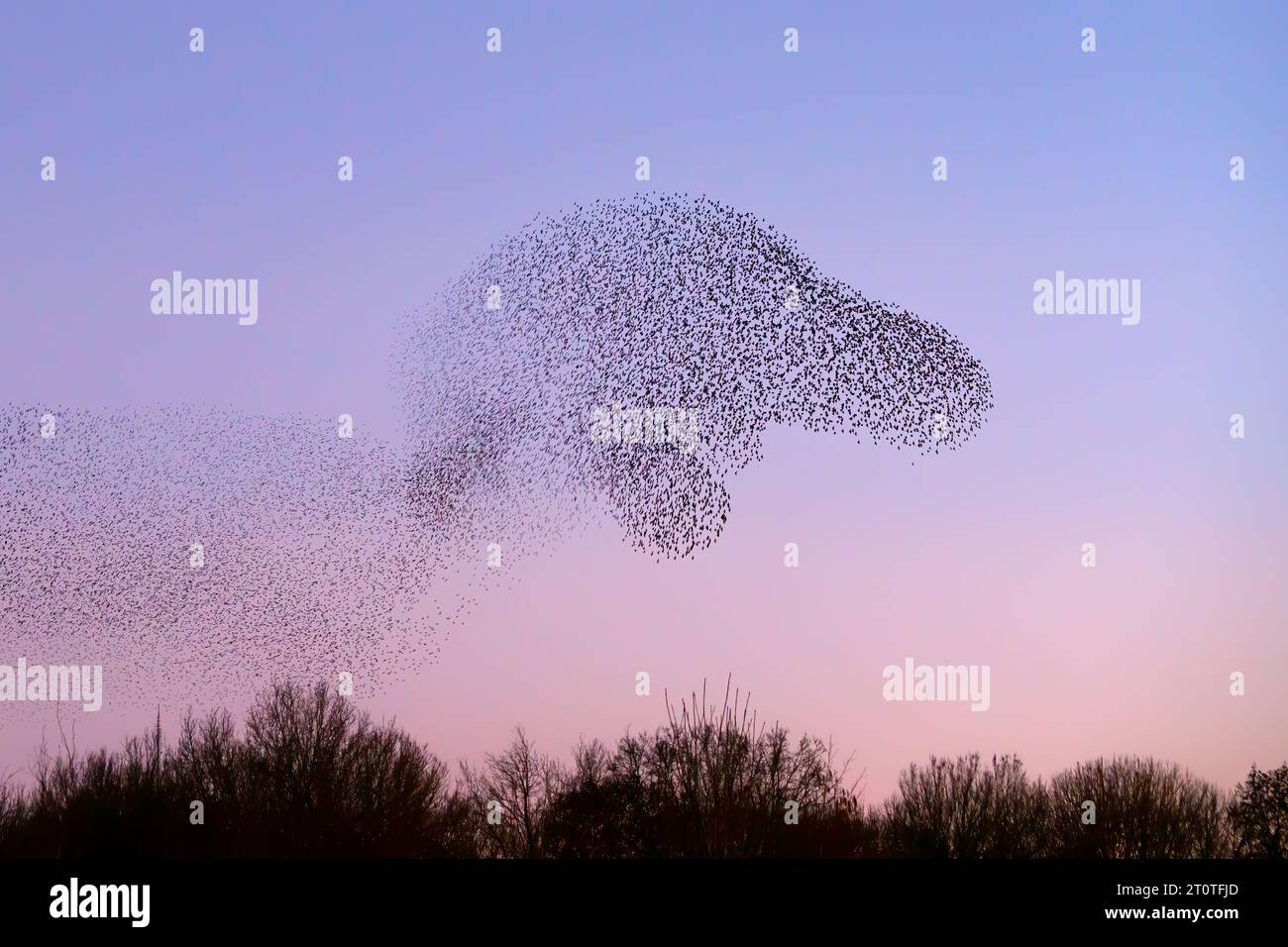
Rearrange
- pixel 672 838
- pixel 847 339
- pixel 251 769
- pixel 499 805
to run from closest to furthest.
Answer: pixel 847 339
pixel 672 838
pixel 251 769
pixel 499 805

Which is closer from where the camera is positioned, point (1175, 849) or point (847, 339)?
point (847, 339)

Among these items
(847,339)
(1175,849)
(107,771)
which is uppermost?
(847,339)

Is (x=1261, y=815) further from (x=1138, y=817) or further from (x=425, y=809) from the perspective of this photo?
(x=425, y=809)

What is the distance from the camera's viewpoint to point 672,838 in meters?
42.9

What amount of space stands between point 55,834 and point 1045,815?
123ft

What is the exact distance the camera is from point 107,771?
53094mm

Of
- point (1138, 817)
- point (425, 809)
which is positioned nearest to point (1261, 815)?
point (1138, 817)
